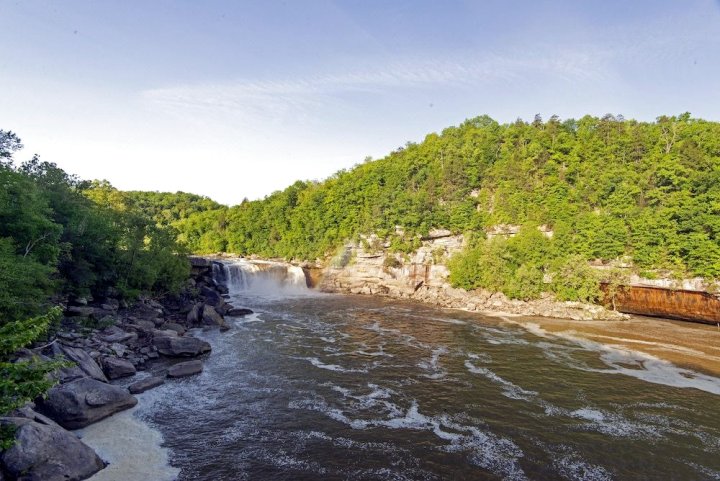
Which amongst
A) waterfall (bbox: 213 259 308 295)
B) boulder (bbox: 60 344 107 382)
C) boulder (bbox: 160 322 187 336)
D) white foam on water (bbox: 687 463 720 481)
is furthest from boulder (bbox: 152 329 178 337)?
waterfall (bbox: 213 259 308 295)

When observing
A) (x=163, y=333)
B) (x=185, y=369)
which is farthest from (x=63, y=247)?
(x=185, y=369)

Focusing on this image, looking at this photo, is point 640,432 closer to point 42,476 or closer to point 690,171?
point 42,476

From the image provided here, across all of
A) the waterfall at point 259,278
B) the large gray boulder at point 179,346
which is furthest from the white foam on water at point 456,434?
the waterfall at point 259,278

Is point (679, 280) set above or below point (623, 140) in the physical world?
below

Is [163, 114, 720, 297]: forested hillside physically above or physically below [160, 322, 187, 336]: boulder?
above

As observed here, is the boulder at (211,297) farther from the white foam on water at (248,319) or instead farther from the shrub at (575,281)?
the shrub at (575,281)

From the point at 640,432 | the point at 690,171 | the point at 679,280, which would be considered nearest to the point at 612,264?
the point at 679,280

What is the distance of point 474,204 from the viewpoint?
7356 cm

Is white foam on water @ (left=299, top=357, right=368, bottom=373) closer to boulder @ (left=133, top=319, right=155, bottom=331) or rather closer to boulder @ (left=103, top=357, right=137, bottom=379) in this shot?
boulder @ (left=103, top=357, right=137, bottom=379)

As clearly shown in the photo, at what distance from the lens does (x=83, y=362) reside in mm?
22172

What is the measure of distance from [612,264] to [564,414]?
129 ft

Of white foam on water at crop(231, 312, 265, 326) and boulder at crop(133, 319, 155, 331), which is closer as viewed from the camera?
boulder at crop(133, 319, 155, 331)

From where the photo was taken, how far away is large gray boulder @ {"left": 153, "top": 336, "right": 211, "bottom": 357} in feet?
93.7

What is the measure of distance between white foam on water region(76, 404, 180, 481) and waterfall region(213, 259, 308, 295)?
46060mm
